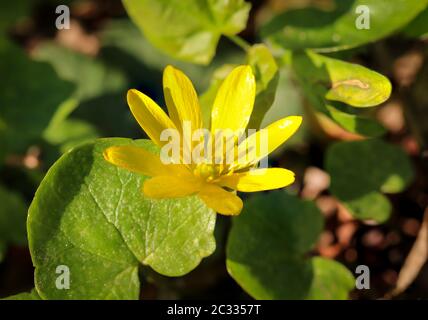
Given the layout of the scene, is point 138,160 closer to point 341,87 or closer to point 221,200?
point 221,200

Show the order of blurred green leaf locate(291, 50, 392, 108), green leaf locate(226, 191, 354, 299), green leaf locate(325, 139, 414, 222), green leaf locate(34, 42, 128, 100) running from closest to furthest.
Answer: blurred green leaf locate(291, 50, 392, 108)
green leaf locate(226, 191, 354, 299)
green leaf locate(325, 139, 414, 222)
green leaf locate(34, 42, 128, 100)

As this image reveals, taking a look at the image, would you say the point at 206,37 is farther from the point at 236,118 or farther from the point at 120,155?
the point at 120,155

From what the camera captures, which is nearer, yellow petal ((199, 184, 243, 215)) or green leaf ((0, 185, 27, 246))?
yellow petal ((199, 184, 243, 215))

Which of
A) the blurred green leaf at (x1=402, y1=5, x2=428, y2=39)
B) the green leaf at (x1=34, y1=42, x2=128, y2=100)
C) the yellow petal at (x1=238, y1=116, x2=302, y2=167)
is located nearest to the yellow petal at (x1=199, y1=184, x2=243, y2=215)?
the yellow petal at (x1=238, y1=116, x2=302, y2=167)

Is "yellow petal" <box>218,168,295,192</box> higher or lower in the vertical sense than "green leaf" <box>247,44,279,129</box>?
lower

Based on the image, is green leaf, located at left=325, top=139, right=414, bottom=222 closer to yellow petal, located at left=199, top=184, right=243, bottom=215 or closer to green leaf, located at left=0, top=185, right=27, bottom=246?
yellow petal, located at left=199, top=184, right=243, bottom=215

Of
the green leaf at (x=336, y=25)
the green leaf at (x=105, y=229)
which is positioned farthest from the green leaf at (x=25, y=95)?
the green leaf at (x=336, y=25)

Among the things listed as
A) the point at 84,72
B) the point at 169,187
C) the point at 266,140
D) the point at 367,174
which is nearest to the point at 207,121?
the point at 266,140
